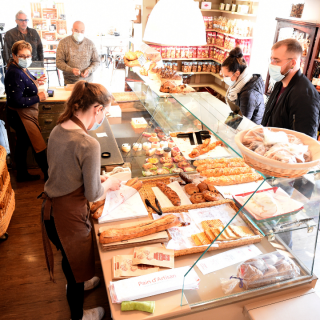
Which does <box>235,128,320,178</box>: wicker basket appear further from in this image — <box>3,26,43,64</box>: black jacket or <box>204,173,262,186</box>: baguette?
<box>3,26,43,64</box>: black jacket

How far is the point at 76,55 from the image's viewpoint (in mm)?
5254

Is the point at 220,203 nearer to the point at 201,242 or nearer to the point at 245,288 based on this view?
the point at 201,242

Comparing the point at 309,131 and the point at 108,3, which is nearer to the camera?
the point at 309,131

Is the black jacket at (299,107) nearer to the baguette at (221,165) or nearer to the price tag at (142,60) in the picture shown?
the baguette at (221,165)

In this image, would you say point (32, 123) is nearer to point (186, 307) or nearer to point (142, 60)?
point (142, 60)

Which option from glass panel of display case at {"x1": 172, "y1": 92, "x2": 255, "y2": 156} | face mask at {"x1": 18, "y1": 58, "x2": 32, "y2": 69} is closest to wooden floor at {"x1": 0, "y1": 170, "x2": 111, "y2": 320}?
glass panel of display case at {"x1": 172, "y1": 92, "x2": 255, "y2": 156}

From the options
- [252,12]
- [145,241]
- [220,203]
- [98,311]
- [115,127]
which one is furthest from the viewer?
[252,12]

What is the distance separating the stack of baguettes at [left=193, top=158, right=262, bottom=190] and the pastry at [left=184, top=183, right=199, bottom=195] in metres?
0.10

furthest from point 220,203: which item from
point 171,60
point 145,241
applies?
point 171,60

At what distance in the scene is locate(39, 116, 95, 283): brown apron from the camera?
76.6 inches

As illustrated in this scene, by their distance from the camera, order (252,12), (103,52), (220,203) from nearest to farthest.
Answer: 1. (220,203)
2. (252,12)
3. (103,52)

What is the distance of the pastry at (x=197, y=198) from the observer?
2.33 m

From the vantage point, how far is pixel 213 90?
8.21 meters

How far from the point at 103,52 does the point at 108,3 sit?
4.30 meters
